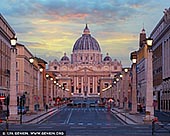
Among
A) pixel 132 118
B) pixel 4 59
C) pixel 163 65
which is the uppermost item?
pixel 4 59

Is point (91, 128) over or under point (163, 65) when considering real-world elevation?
under

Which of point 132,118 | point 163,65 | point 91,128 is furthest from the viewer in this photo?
point 163,65

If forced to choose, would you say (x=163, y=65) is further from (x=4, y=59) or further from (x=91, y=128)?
(x=91, y=128)

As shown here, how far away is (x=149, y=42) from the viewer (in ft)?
145

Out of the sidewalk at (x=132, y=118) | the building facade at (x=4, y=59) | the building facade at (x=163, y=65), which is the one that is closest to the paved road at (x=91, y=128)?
the sidewalk at (x=132, y=118)

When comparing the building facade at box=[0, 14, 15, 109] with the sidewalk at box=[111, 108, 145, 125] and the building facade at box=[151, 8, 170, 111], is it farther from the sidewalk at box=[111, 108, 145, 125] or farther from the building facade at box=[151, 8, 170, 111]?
the sidewalk at box=[111, 108, 145, 125]

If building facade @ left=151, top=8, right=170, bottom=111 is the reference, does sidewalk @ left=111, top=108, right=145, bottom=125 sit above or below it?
below

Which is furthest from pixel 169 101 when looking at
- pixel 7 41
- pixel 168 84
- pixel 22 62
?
pixel 22 62

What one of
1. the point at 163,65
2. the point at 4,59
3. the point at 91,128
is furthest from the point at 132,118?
the point at 4,59

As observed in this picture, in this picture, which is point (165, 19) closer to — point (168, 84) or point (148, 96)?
point (168, 84)

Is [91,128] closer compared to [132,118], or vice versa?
[91,128]

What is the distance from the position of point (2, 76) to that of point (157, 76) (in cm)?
3308

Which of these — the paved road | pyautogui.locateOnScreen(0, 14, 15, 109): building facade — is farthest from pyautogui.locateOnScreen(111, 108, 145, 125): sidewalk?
pyautogui.locateOnScreen(0, 14, 15, 109): building facade

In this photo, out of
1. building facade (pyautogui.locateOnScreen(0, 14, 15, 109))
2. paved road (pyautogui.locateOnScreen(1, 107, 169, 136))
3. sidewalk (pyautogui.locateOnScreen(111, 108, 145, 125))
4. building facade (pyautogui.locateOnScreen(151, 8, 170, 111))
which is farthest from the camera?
building facade (pyautogui.locateOnScreen(0, 14, 15, 109))
